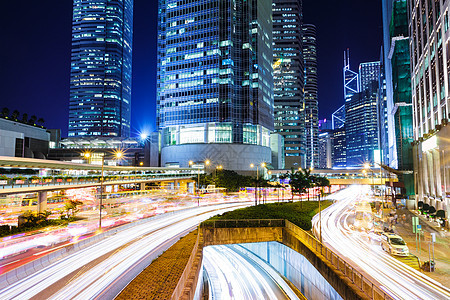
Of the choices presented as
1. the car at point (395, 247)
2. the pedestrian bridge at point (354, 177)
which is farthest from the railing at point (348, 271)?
the pedestrian bridge at point (354, 177)

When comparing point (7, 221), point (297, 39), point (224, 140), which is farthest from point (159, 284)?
point (297, 39)

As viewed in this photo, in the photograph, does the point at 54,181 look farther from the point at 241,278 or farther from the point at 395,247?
the point at 395,247

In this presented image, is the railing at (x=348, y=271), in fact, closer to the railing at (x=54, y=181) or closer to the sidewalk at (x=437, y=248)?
the sidewalk at (x=437, y=248)

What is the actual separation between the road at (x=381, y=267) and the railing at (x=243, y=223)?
17.3 ft

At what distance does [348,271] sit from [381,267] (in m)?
5.47

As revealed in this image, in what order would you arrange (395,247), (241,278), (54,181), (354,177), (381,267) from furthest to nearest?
(354,177), (54,181), (241,278), (395,247), (381,267)

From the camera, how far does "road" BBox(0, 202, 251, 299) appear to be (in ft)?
47.2

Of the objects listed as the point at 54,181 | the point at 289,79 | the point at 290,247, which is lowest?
the point at 290,247

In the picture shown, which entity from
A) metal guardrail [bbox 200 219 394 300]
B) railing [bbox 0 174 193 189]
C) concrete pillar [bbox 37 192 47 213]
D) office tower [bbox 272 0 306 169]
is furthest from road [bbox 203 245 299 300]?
office tower [bbox 272 0 306 169]

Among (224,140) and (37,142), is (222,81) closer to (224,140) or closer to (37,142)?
(224,140)

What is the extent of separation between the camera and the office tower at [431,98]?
4066 cm

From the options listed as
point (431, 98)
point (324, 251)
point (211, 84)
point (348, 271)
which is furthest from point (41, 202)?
point (211, 84)

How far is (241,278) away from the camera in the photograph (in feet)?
87.9

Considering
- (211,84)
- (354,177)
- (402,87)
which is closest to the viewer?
(402,87)
